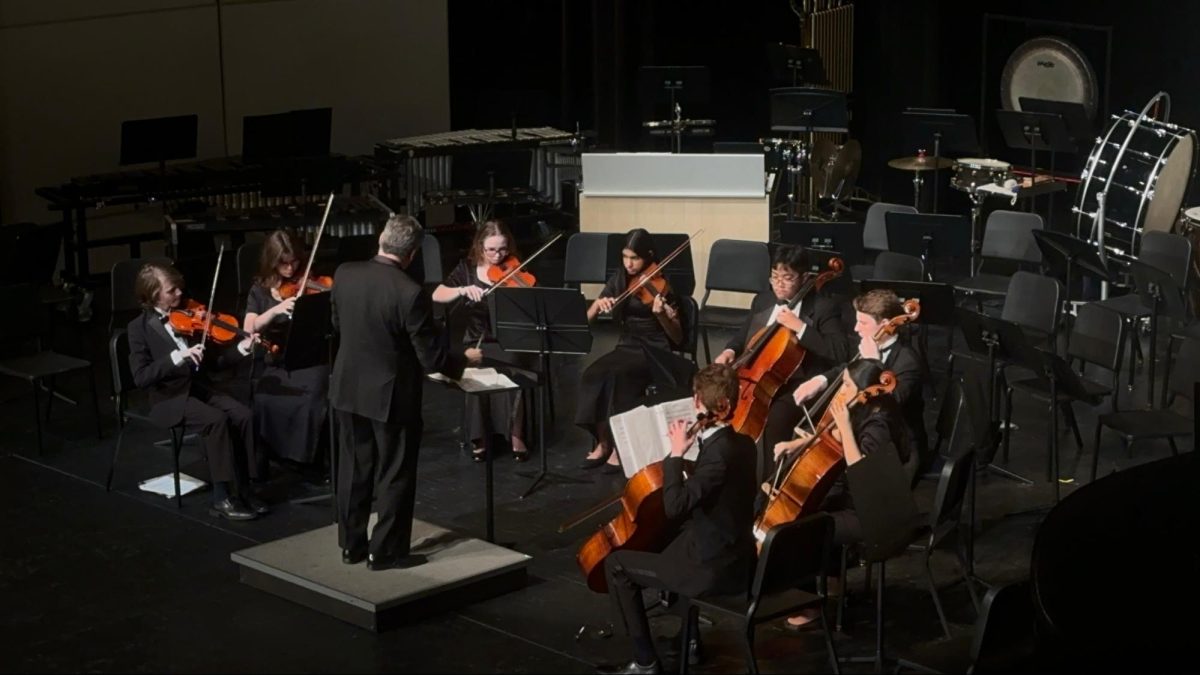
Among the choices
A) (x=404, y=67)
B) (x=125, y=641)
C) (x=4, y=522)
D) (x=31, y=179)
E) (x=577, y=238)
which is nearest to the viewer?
(x=125, y=641)

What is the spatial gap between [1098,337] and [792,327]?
1.68 m

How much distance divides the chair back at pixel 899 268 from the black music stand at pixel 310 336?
11.3ft

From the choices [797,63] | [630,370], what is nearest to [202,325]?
[630,370]

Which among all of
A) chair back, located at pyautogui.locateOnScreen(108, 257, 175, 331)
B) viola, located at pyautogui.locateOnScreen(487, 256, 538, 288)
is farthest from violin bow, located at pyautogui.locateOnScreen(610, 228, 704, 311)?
chair back, located at pyautogui.locateOnScreen(108, 257, 175, 331)

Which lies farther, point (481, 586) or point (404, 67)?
point (404, 67)

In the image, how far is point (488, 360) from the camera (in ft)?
31.0

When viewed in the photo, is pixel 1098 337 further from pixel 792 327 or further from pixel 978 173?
pixel 978 173

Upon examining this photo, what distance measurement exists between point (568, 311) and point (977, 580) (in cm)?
238

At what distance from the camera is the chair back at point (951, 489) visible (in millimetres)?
6660

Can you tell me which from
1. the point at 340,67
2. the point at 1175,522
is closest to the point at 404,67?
the point at 340,67

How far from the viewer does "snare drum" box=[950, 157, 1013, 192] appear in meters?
12.8

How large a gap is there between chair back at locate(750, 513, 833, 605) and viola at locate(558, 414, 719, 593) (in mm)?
564

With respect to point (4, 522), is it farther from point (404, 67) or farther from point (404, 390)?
point (404, 67)

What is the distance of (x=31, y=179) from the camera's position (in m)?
13.1
